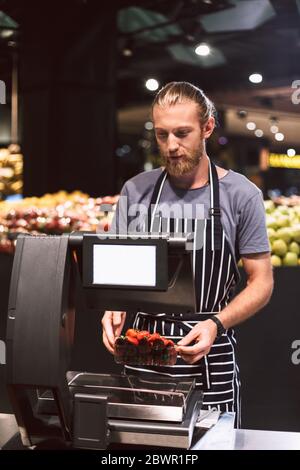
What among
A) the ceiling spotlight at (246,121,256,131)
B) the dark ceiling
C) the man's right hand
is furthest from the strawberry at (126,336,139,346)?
the ceiling spotlight at (246,121,256,131)

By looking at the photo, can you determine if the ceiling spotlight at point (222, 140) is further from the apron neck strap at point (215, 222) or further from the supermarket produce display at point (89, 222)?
the apron neck strap at point (215, 222)

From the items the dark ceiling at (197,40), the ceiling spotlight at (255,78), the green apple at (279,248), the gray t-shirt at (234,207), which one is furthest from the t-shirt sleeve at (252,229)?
the ceiling spotlight at (255,78)

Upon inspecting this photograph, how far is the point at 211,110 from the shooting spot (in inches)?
73.9

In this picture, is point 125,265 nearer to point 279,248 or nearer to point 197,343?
point 197,343

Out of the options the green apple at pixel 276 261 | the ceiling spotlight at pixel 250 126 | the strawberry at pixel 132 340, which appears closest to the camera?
the strawberry at pixel 132 340

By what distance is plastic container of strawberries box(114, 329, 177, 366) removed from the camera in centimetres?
147

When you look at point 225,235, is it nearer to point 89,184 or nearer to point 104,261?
point 104,261

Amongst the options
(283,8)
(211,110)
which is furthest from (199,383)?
(283,8)

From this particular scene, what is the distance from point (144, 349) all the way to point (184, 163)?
21.7 inches

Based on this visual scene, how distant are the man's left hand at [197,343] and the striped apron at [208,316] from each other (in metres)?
0.25

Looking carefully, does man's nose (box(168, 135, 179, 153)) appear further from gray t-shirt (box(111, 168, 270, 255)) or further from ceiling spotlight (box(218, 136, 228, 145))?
ceiling spotlight (box(218, 136, 228, 145))

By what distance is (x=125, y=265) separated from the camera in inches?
51.3

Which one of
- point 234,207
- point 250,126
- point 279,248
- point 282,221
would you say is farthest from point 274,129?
point 234,207

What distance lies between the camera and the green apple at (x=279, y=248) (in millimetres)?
3918
